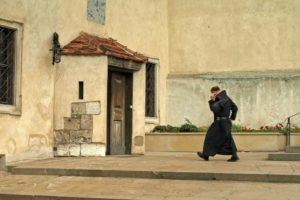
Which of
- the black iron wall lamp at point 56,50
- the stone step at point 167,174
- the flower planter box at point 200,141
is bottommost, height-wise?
→ the stone step at point 167,174

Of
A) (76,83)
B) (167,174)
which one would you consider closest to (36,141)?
(76,83)

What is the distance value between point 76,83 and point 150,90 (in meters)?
5.55

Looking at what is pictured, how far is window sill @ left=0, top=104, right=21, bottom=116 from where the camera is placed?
1240 cm

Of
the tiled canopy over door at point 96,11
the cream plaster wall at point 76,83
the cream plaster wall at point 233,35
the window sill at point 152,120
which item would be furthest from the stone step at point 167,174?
the cream plaster wall at point 233,35

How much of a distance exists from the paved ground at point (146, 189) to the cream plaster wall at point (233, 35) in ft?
33.8

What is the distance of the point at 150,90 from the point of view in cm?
1922

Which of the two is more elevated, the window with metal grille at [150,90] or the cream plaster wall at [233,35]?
the cream plaster wall at [233,35]

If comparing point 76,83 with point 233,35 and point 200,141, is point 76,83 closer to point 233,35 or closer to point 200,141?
point 200,141

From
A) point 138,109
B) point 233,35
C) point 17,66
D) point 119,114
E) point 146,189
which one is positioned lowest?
point 146,189

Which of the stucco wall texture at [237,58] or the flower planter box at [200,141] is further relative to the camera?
the stucco wall texture at [237,58]

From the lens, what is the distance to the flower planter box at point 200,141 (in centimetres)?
1745

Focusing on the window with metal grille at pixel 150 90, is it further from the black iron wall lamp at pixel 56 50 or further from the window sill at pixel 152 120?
the black iron wall lamp at pixel 56 50

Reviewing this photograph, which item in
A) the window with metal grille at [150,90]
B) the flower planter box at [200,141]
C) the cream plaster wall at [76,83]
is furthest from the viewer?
the window with metal grille at [150,90]

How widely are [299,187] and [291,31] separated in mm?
11060
